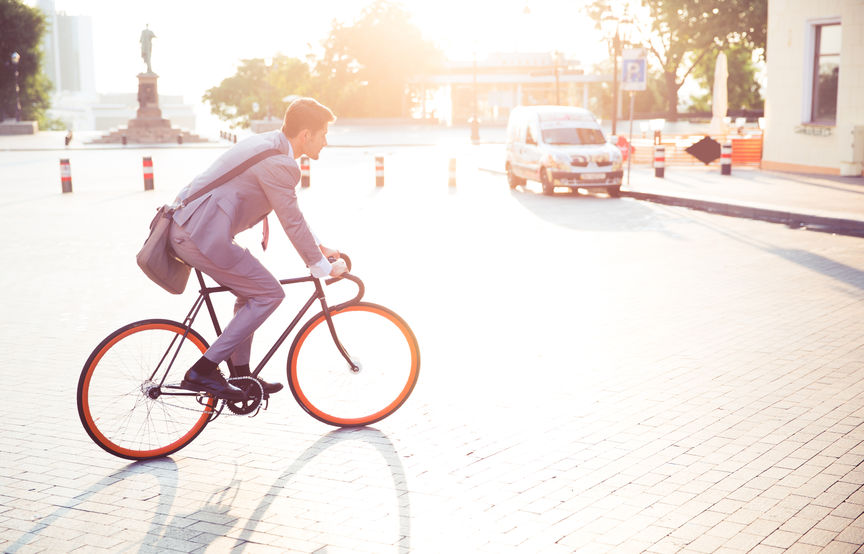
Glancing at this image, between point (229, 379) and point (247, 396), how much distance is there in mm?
128

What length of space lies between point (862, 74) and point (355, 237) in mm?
15375

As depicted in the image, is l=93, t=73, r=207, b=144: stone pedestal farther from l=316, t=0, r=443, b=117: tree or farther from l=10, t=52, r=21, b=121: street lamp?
l=316, t=0, r=443, b=117: tree

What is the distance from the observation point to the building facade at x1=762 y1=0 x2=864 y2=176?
77.4ft

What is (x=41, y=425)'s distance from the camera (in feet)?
18.2

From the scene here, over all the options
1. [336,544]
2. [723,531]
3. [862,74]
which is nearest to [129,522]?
[336,544]

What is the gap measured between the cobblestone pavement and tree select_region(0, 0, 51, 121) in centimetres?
6984

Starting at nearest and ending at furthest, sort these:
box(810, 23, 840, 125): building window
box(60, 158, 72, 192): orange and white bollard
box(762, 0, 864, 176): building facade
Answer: box(60, 158, 72, 192): orange and white bollard, box(762, 0, 864, 176): building facade, box(810, 23, 840, 125): building window

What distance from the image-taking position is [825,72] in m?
24.9

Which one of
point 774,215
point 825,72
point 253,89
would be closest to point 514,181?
point 774,215

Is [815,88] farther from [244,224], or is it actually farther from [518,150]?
[244,224]

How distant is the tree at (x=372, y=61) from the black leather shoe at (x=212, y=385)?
241 feet

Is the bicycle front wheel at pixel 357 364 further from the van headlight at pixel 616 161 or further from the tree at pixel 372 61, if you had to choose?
the tree at pixel 372 61

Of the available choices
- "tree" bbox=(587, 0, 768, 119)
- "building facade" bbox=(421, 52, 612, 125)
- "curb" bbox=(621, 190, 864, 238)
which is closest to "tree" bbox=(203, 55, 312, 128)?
"building facade" bbox=(421, 52, 612, 125)

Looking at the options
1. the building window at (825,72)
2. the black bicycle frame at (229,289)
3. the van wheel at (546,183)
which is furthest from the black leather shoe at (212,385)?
the building window at (825,72)
